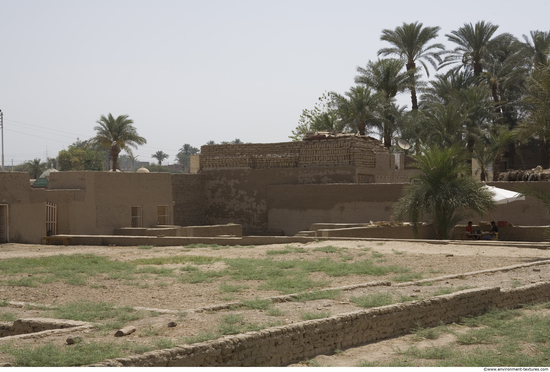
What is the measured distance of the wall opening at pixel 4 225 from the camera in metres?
23.0

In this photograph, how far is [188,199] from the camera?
33.7 metres

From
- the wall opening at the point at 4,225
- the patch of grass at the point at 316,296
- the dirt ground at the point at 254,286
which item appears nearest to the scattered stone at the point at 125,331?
the dirt ground at the point at 254,286

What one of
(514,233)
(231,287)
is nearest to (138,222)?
(514,233)

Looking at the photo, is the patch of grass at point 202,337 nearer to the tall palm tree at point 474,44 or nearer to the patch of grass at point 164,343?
the patch of grass at point 164,343

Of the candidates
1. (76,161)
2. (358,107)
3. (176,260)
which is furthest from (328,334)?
(76,161)

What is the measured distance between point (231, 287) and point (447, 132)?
31899 millimetres

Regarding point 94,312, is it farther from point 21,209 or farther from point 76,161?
point 76,161

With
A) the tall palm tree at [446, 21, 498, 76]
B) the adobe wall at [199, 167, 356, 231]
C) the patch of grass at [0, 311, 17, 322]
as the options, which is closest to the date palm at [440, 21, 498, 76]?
the tall palm tree at [446, 21, 498, 76]

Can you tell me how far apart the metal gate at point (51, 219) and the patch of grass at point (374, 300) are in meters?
17.0

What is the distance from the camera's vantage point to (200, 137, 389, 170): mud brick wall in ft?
103

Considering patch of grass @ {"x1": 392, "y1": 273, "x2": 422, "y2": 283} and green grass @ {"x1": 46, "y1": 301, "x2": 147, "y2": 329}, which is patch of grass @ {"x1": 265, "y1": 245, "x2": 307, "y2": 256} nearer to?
patch of grass @ {"x1": 392, "y1": 273, "x2": 422, "y2": 283}

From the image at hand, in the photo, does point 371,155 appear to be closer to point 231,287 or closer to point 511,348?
point 231,287

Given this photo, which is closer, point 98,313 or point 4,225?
point 98,313

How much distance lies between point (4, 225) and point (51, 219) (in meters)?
2.19
